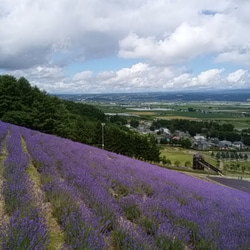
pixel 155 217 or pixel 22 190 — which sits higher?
pixel 22 190

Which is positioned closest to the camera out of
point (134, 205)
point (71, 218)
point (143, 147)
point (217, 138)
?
point (71, 218)

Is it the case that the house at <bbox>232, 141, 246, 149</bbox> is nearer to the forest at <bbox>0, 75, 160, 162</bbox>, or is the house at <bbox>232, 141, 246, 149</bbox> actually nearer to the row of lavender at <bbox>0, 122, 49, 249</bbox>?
the forest at <bbox>0, 75, 160, 162</bbox>

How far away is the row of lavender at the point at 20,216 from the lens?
3.31m

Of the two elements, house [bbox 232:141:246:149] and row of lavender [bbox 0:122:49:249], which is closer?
row of lavender [bbox 0:122:49:249]

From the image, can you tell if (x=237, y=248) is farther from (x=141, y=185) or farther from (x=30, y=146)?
(x=30, y=146)

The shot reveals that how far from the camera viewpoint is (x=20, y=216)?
13.1 feet

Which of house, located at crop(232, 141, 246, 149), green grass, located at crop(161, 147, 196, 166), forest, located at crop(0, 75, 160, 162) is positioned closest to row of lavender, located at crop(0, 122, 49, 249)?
forest, located at crop(0, 75, 160, 162)

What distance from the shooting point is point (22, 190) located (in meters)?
5.10

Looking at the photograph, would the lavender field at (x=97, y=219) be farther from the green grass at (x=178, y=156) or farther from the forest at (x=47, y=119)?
the green grass at (x=178, y=156)

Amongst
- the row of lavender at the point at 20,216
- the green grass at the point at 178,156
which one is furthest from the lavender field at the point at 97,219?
the green grass at the point at 178,156

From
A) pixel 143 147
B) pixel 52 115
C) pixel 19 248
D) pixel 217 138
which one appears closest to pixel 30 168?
pixel 19 248

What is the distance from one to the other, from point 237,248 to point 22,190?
3.47 meters

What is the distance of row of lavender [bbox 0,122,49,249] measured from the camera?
3314mm

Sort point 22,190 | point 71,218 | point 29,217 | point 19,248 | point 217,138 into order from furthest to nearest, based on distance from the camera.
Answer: point 217,138 → point 22,190 → point 71,218 → point 29,217 → point 19,248
